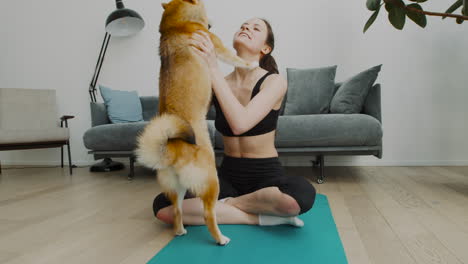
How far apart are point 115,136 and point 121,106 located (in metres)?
0.55

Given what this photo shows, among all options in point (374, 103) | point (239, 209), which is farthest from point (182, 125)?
point (374, 103)

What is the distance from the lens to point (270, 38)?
153 centimetres

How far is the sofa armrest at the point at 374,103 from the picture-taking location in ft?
8.45

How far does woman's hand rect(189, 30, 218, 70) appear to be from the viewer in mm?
1126

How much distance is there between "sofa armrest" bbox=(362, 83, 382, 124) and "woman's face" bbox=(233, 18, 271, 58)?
1.49 metres

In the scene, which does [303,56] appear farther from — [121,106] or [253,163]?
[253,163]

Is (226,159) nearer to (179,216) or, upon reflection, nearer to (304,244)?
(179,216)

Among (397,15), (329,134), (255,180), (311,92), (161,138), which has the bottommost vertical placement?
(255,180)

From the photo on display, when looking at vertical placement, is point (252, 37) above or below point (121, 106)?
above

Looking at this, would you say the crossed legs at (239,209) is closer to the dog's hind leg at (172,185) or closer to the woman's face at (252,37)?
the dog's hind leg at (172,185)

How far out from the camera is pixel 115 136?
276 cm

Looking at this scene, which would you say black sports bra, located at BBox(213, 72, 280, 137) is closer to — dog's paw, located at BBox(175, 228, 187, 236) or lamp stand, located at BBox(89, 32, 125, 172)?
dog's paw, located at BBox(175, 228, 187, 236)

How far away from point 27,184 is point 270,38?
2524 millimetres

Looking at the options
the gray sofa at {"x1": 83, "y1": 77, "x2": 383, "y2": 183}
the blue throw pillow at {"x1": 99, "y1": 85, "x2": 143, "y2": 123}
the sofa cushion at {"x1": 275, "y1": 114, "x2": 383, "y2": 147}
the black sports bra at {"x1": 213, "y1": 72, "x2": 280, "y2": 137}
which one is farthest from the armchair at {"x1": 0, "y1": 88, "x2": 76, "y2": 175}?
the black sports bra at {"x1": 213, "y1": 72, "x2": 280, "y2": 137}
